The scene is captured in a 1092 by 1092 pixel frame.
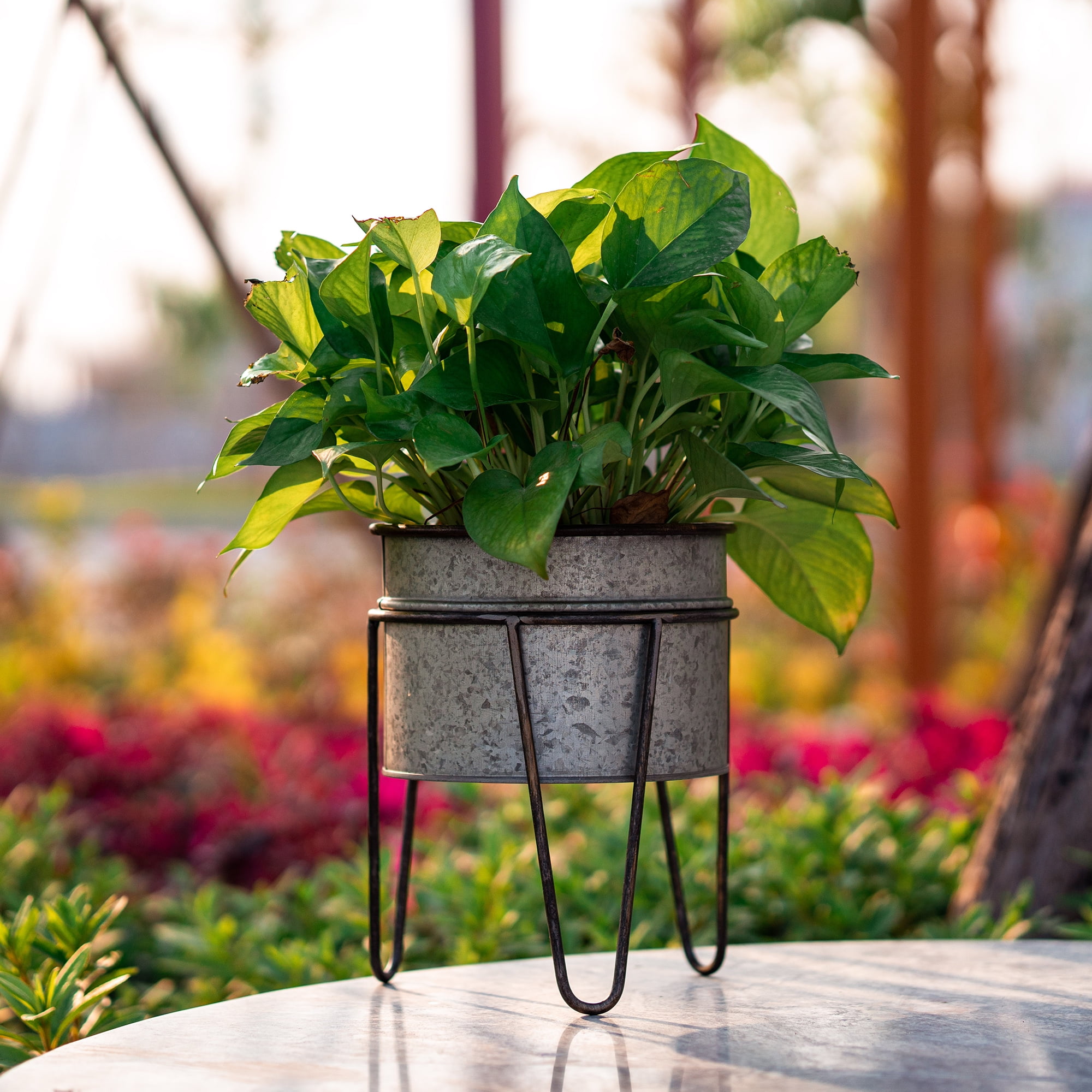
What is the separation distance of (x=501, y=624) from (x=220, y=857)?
1.36 metres

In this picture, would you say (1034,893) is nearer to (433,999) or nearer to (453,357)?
(433,999)

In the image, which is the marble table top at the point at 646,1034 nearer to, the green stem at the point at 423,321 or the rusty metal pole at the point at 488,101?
the green stem at the point at 423,321

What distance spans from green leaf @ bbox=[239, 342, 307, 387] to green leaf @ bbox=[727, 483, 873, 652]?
42cm

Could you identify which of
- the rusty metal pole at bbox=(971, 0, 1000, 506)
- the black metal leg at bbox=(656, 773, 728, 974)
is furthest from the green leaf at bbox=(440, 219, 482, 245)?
the rusty metal pole at bbox=(971, 0, 1000, 506)

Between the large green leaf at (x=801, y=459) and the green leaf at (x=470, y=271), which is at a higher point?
the green leaf at (x=470, y=271)

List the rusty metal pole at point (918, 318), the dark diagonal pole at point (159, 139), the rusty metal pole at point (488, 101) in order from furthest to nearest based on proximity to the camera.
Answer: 1. the rusty metal pole at point (918, 318)
2. the rusty metal pole at point (488, 101)
3. the dark diagonal pole at point (159, 139)

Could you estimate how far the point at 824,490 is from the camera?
1115mm

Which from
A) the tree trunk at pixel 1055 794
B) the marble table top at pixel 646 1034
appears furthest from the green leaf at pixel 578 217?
the tree trunk at pixel 1055 794

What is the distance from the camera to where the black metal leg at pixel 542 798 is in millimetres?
971

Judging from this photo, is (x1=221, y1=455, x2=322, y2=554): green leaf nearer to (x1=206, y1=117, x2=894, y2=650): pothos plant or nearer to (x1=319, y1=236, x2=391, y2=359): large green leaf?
(x1=206, y1=117, x2=894, y2=650): pothos plant

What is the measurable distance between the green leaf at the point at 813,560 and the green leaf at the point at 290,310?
1.39 feet

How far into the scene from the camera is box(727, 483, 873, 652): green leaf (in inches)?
45.6

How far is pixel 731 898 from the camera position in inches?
69.1

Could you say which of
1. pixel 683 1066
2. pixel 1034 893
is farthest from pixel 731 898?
pixel 683 1066
